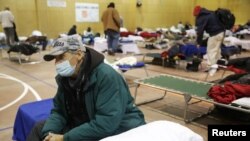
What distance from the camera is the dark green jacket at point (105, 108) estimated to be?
5.60 feet

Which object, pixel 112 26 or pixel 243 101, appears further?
pixel 112 26

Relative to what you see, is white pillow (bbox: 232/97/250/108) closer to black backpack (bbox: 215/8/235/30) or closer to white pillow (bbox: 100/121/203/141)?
white pillow (bbox: 100/121/203/141)

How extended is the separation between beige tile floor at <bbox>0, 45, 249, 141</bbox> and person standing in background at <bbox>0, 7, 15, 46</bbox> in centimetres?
158

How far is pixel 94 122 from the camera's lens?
5.69 feet

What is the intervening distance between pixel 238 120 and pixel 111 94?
252cm

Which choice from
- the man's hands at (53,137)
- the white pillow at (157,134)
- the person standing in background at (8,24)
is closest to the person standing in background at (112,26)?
the person standing in background at (8,24)

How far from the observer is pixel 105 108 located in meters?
1.70

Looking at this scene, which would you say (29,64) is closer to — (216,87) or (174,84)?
(174,84)

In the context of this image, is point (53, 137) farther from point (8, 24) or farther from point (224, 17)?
point (8, 24)

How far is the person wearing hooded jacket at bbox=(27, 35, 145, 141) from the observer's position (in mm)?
1716

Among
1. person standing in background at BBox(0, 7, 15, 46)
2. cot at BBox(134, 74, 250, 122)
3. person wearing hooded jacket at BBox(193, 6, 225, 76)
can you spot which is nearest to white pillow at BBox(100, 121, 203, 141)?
cot at BBox(134, 74, 250, 122)

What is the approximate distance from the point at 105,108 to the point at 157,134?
34 centimetres

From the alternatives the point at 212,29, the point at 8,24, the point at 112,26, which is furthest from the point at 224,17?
the point at 8,24

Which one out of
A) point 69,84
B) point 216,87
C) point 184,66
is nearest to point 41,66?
point 184,66
